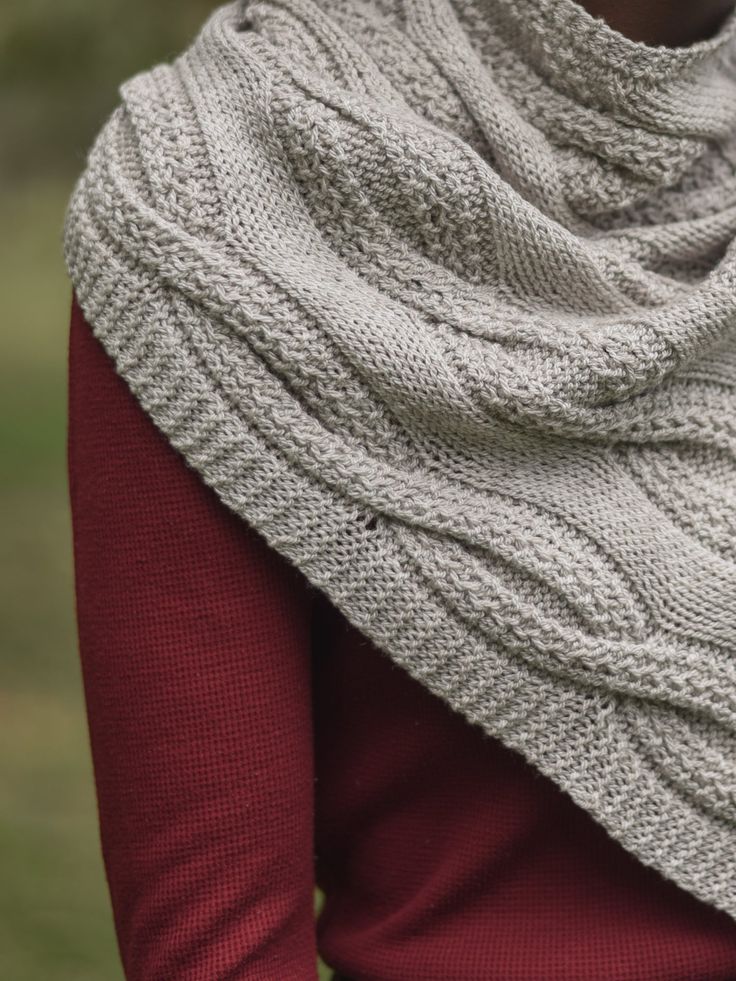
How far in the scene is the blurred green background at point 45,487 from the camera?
248cm

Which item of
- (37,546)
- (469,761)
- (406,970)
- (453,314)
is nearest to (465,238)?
(453,314)

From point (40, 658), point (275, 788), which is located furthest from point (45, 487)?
point (275, 788)

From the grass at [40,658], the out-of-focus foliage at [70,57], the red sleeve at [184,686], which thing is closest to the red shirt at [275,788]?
the red sleeve at [184,686]

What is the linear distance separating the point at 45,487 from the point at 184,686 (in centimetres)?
324

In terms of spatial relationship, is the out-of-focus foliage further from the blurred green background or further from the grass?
the grass

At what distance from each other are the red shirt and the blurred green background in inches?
64.7

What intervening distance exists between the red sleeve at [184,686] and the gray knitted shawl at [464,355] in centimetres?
3

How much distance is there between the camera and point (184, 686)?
0.81 meters

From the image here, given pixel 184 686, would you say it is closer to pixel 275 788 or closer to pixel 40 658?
pixel 275 788

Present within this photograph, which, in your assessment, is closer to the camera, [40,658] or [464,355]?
[464,355]

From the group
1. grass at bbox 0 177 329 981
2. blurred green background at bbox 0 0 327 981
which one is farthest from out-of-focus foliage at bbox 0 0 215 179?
grass at bbox 0 177 329 981

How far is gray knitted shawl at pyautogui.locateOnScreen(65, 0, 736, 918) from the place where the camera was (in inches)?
31.5

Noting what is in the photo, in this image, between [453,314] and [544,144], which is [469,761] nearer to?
[453,314]

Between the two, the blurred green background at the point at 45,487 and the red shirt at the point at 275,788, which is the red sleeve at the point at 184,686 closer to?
the red shirt at the point at 275,788
